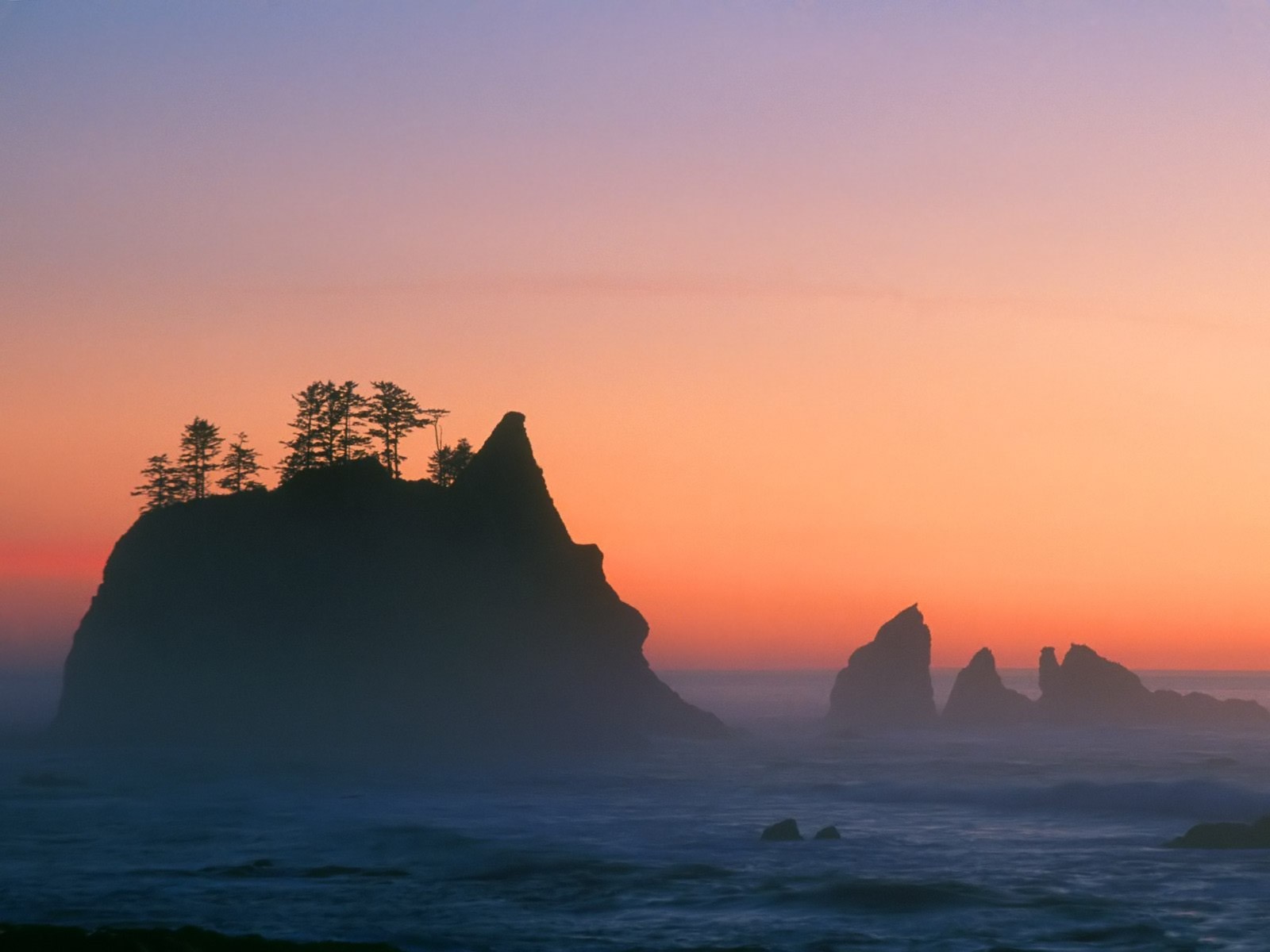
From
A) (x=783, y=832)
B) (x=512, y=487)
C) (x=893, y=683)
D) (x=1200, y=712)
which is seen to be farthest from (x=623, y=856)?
(x=1200, y=712)

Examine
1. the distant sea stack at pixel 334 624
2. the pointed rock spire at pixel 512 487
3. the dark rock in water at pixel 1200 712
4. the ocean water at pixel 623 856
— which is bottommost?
the ocean water at pixel 623 856

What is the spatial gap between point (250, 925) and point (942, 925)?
843 inches

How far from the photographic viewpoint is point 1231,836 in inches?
2237

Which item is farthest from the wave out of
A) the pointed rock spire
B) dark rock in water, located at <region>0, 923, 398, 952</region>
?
dark rock in water, located at <region>0, 923, 398, 952</region>

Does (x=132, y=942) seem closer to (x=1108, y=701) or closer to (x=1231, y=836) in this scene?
(x=1231, y=836)

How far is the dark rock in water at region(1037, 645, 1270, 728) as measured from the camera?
173 meters

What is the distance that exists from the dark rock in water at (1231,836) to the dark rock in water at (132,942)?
4191 centimetres

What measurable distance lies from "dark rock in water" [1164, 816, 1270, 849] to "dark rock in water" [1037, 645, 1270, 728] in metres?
118

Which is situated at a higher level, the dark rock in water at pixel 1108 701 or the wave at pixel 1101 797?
the dark rock in water at pixel 1108 701

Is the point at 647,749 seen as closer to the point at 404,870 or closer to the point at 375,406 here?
the point at 375,406

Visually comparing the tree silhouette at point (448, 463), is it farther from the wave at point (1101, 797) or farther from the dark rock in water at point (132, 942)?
the dark rock in water at point (132, 942)

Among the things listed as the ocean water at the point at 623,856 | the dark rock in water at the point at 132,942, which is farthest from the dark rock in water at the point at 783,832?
the dark rock in water at the point at 132,942

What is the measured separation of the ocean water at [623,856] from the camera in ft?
128

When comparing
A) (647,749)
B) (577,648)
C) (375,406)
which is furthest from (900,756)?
(375,406)
